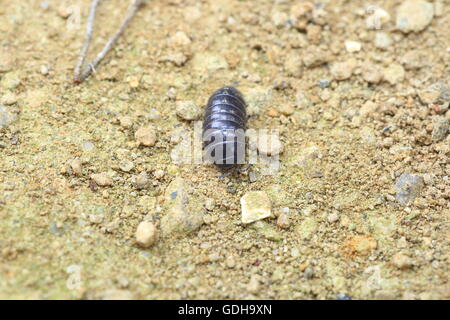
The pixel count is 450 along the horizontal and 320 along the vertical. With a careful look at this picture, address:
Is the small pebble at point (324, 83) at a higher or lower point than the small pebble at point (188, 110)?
higher

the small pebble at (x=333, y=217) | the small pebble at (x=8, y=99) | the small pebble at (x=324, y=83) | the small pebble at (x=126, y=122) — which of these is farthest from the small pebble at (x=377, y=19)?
the small pebble at (x=8, y=99)

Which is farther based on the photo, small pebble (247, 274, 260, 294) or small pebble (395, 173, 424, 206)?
small pebble (395, 173, 424, 206)

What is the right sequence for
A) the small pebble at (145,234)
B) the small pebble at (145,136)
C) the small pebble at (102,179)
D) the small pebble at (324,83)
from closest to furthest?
the small pebble at (145,234), the small pebble at (102,179), the small pebble at (145,136), the small pebble at (324,83)

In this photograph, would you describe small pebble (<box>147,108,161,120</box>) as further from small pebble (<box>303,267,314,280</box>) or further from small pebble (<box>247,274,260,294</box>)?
small pebble (<box>303,267,314,280</box>)

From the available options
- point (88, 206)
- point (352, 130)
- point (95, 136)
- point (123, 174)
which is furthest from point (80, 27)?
point (352, 130)

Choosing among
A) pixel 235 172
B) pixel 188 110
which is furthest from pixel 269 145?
pixel 188 110

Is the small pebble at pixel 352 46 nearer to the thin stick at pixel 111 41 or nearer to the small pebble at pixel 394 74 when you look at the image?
the small pebble at pixel 394 74

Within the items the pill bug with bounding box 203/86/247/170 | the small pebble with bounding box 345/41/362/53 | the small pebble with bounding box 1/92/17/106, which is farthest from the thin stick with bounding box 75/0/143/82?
the small pebble with bounding box 345/41/362/53
